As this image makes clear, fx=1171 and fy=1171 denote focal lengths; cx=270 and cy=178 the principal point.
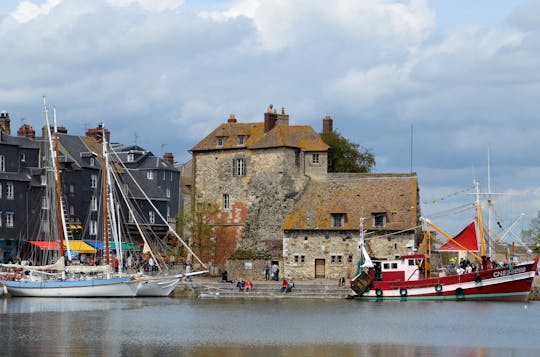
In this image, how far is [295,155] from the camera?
95438mm

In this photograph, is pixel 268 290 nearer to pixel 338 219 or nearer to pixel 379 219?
pixel 338 219

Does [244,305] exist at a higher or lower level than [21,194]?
lower

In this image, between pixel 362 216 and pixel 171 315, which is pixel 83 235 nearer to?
pixel 362 216

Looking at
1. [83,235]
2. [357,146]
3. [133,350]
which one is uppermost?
[357,146]

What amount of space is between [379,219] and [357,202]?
8.60ft

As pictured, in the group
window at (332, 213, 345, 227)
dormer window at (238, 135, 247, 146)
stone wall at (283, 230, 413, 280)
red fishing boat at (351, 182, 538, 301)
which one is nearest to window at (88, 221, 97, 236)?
dormer window at (238, 135, 247, 146)

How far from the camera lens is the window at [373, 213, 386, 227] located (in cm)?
8719

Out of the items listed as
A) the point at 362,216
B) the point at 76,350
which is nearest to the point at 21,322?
the point at 76,350

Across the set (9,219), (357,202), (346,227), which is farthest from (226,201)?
(9,219)

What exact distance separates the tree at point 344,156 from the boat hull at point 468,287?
26.9m

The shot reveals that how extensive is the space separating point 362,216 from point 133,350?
42987 mm

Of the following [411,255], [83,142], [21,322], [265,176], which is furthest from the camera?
[83,142]

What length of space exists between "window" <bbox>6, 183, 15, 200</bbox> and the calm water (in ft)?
77.4

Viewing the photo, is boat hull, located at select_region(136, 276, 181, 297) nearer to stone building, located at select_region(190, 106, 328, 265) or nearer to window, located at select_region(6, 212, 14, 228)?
stone building, located at select_region(190, 106, 328, 265)
